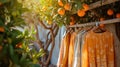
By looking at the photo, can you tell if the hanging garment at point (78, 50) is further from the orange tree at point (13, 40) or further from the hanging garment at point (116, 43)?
the orange tree at point (13, 40)

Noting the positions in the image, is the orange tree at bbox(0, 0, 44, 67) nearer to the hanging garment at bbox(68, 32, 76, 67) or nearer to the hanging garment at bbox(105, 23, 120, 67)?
the hanging garment at bbox(105, 23, 120, 67)

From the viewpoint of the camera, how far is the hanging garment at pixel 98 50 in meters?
2.37

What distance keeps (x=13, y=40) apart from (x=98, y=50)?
1375 millimetres

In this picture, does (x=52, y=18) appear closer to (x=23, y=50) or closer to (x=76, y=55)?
(x=76, y=55)

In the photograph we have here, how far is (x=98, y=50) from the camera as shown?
242cm

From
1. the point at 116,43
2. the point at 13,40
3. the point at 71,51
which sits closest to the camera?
the point at 13,40

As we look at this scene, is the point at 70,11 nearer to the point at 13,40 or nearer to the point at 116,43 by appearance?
the point at 116,43

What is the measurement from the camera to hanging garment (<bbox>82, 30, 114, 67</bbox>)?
2367 mm

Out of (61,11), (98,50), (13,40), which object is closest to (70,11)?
(61,11)

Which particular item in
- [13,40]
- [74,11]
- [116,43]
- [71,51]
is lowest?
[71,51]

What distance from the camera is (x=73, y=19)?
316 centimetres

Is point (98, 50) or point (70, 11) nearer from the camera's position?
point (98, 50)

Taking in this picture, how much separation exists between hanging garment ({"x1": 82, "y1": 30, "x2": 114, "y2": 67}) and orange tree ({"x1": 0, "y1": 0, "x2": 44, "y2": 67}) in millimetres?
1178

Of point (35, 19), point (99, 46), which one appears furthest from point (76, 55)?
point (35, 19)
